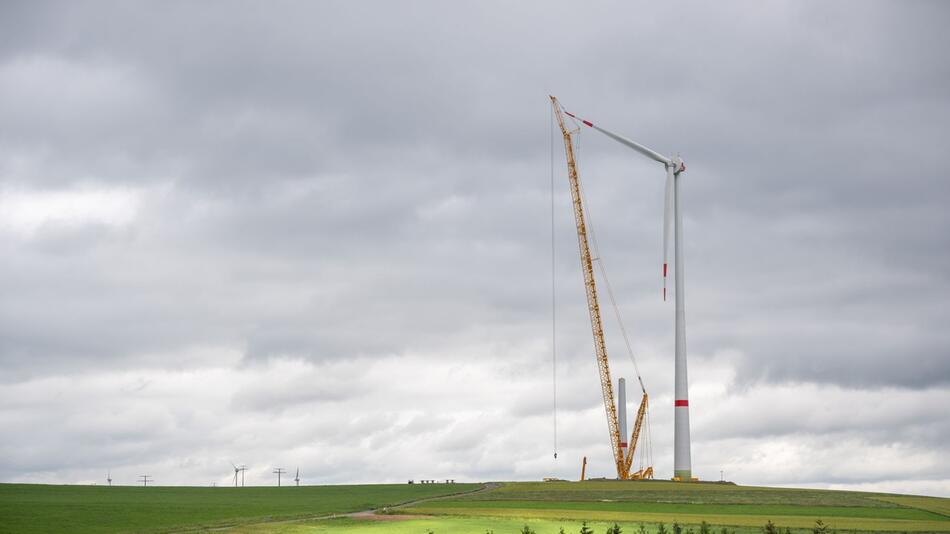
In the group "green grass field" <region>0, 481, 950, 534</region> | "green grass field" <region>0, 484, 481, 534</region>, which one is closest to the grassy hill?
"green grass field" <region>0, 481, 950, 534</region>

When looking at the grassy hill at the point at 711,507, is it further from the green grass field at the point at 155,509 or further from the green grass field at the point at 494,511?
the green grass field at the point at 155,509

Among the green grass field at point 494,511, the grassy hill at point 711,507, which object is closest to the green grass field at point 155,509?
the green grass field at point 494,511

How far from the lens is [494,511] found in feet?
453

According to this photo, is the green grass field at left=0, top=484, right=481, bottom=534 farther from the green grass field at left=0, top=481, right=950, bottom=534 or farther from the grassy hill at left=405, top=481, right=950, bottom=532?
the grassy hill at left=405, top=481, right=950, bottom=532

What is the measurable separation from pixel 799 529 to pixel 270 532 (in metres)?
59.6

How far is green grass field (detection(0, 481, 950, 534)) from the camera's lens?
11531 centimetres

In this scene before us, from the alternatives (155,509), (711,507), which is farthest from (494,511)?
(155,509)

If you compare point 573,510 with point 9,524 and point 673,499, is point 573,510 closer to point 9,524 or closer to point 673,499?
point 673,499

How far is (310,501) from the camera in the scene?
574 feet

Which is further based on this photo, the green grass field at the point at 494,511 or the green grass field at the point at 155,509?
the green grass field at the point at 155,509

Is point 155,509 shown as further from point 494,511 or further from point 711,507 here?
point 711,507

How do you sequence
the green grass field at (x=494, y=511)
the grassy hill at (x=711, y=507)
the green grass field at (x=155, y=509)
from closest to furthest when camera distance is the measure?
the green grass field at (x=494, y=511) → the green grass field at (x=155, y=509) → the grassy hill at (x=711, y=507)

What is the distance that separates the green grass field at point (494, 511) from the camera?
115 metres

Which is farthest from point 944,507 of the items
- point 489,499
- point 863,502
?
point 489,499
